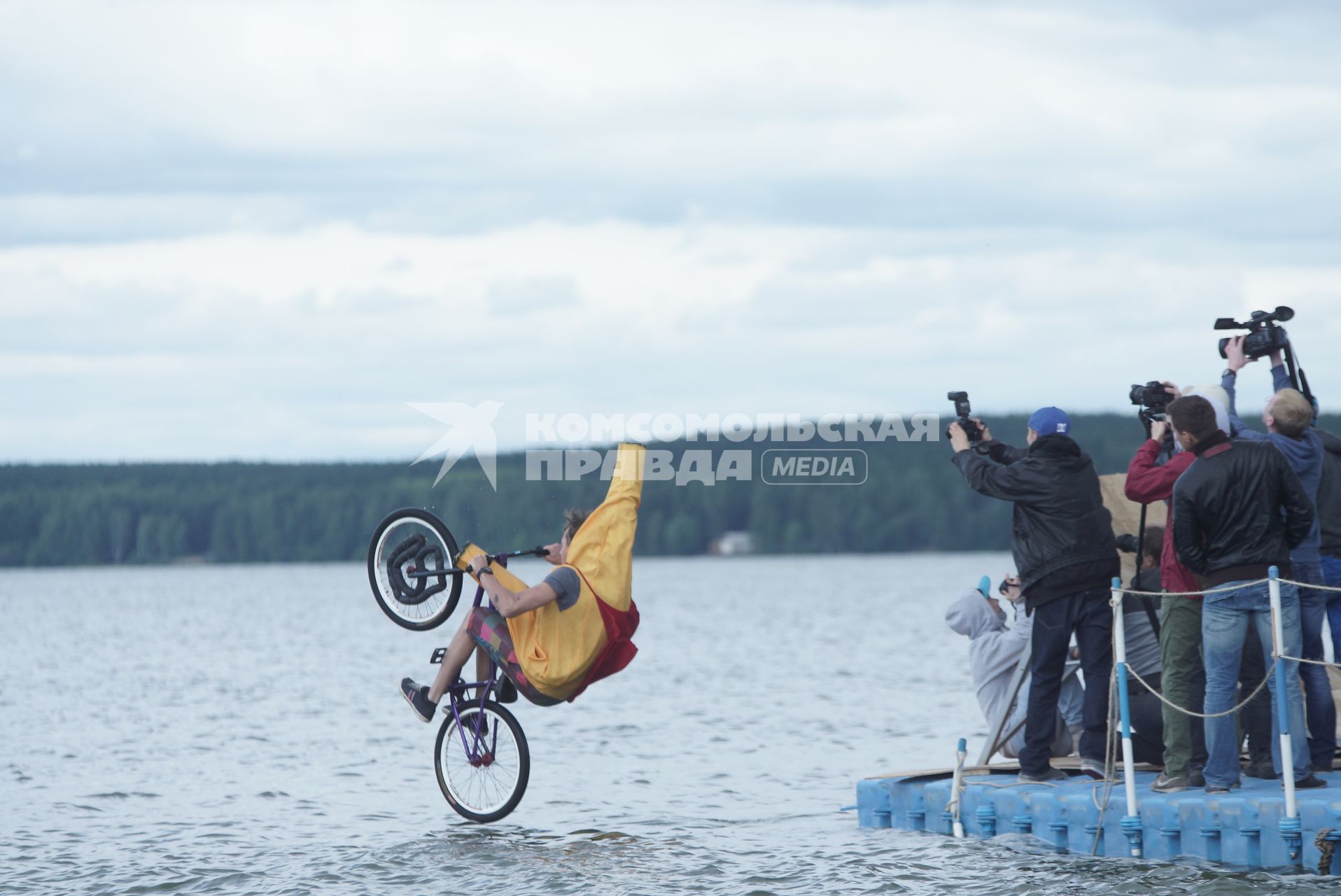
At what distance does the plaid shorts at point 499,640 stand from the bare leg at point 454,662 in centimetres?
7

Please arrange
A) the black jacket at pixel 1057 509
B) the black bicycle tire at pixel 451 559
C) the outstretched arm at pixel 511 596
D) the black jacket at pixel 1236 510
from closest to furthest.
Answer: the black jacket at pixel 1236 510
the black jacket at pixel 1057 509
the outstretched arm at pixel 511 596
the black bicycle tire at pixel 451 559

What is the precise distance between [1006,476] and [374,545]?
169 inches

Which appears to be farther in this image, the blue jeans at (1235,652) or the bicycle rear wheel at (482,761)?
the bicycle rear wheel at (482,761)

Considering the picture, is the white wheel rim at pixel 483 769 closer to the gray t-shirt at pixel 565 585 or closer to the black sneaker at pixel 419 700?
the black sneaker at pixel 419 700

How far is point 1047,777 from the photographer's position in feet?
33.6

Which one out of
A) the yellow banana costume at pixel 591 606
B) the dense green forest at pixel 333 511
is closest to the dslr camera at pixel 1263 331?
the yellow banana costume at pixel 591 606

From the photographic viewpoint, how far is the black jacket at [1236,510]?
8461 mm

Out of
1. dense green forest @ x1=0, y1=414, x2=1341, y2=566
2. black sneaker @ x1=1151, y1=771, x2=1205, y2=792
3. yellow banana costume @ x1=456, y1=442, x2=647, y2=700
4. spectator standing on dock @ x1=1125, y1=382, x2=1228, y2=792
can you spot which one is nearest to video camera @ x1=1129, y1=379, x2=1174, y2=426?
spectator standing on dock @ x1=1125, y1=382, x2=1228, y2=792

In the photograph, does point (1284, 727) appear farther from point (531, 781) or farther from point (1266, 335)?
point (531, 781)

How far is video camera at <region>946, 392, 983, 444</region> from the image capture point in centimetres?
944

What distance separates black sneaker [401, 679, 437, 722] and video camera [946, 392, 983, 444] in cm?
418

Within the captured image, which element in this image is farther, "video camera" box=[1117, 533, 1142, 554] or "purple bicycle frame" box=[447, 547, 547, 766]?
"purple bicycle frame" box=[447, 547, 547, 766]

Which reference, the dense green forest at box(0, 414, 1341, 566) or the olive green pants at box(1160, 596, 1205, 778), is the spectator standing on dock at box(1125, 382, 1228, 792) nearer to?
the olive green pants at box(1160, 596, 1205, 778)

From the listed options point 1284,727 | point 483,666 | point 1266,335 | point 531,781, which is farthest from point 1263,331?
point 531,781
